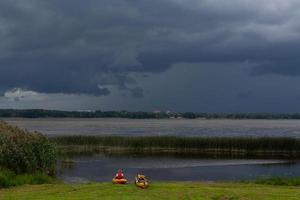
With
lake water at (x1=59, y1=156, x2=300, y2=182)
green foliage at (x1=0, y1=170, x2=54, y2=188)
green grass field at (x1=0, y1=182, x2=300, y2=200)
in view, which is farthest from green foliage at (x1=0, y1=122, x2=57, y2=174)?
green grass field at (x1=0, y1=182, x2=300, y2=200)

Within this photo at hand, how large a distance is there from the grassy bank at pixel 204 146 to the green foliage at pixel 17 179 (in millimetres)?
30301

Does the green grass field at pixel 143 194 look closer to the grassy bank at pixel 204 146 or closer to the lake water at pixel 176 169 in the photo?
the lake water at pixel 176 169

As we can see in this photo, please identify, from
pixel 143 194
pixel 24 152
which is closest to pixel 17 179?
pixel 24 152

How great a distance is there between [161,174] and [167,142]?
69.9 feet

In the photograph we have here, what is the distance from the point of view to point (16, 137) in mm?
29281

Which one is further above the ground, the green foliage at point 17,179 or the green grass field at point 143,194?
the green grass field at point 143,194

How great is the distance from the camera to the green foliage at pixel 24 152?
2642 centimetres

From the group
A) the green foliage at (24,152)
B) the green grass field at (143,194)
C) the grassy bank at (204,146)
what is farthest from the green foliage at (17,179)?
the grassy bank at (204,146)

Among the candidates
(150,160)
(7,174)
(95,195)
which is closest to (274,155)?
(150,160)

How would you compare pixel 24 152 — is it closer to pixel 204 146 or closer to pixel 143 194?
pixel 143 194

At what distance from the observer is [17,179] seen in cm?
2362

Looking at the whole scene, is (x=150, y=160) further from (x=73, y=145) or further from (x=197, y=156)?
(x=73, y=145)

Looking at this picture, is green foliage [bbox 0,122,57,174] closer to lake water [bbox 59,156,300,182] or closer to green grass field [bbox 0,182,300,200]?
lake water [bbox 59,156,300,182]

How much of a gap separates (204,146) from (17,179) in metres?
36.2
